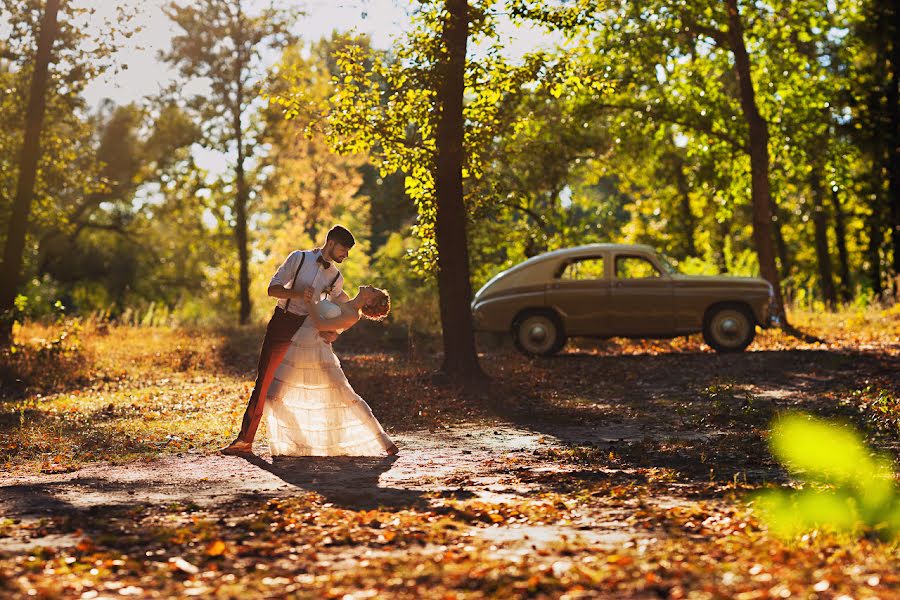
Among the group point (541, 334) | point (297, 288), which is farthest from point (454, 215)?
point (297, 288)

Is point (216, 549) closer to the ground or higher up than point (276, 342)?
closer to the ground

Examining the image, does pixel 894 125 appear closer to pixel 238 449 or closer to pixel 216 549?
pixel 238 449

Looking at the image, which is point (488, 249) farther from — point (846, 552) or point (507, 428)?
point (846, 552)

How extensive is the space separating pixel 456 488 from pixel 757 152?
18664 millimetres

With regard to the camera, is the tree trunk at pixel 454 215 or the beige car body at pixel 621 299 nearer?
the tree trunk at pixel 454 215

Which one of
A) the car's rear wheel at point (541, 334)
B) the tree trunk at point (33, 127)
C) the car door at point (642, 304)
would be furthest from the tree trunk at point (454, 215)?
the tree trunk at point (33, 127)

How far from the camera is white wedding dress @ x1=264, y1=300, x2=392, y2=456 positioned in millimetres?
10094

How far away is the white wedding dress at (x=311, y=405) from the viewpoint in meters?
10.1

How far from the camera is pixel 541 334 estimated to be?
20.3 metres

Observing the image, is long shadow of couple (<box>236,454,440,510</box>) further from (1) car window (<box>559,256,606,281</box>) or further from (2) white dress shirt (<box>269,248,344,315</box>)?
(1) car window (<box>559,256,606,281</box>)

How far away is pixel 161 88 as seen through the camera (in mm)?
37938

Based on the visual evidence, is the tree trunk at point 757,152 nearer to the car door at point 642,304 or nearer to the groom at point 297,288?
the car door at point 642,304

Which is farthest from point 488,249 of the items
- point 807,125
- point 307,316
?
point 307,316

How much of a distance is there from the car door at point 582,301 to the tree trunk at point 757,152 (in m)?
6.65
